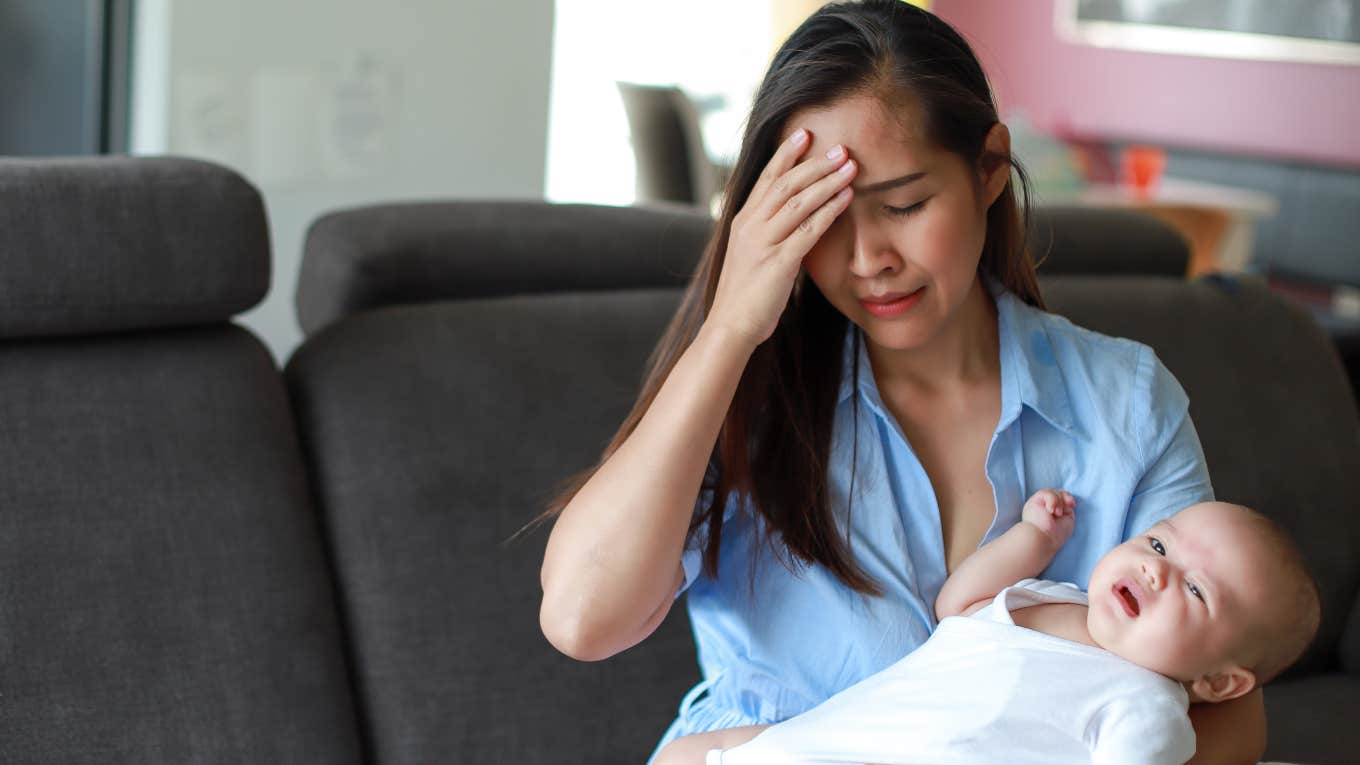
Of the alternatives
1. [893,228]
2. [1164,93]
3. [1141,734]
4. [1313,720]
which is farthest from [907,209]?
[1164,93]

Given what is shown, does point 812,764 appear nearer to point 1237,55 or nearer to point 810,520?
point 810,520

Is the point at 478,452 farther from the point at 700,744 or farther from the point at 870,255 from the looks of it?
the point at 870,255

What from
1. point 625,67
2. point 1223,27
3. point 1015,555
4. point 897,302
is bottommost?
point 1015,555

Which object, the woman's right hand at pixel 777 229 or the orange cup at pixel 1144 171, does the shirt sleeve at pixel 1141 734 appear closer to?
the woman's right hand at pixel 777 229

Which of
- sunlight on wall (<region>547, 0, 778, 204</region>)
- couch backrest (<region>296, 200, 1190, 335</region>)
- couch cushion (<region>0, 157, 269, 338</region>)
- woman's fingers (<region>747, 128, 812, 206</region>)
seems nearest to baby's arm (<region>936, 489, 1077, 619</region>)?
woman's fingers (<region>747, 128, 812, 206</region>)

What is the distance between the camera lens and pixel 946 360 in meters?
1.48

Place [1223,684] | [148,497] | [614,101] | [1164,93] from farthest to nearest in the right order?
[614,101]
[1164,93]
[148,497]
[1223,684]

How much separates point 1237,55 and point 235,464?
536 cm

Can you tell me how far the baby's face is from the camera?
126 centimetres

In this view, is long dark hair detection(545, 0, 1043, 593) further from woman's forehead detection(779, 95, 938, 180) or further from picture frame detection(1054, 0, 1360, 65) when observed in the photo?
picture frame detection(1054, 0, 1360, 65)

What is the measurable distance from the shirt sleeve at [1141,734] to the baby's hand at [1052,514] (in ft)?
0.57

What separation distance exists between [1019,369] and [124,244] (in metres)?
0.91

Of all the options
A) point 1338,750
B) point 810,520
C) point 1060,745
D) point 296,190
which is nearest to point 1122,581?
point 1060,745

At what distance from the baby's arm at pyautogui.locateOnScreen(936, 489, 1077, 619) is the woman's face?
0.64 ft
